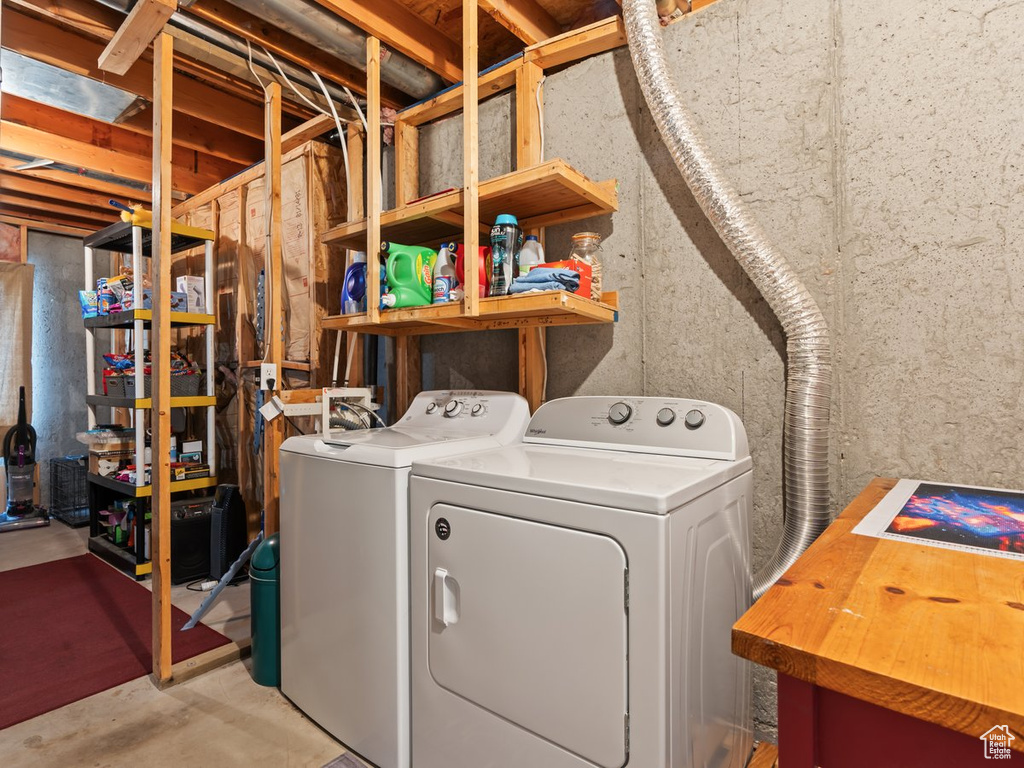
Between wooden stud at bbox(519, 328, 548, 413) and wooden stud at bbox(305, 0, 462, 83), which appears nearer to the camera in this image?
wooden stud at bbox(305, 0, 462, 83)

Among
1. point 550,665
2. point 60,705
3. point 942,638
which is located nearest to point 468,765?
point 550,665

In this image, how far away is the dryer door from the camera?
109 centimetres

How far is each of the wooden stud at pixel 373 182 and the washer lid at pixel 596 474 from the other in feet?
2.72

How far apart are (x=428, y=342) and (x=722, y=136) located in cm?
150

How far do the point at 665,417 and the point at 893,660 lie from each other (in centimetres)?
101


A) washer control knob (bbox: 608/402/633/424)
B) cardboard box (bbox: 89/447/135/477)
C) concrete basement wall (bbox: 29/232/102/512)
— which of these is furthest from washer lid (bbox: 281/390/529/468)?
concrete basement wall (bbox: 29/232/102/512)

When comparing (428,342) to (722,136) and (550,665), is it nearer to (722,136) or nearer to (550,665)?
(722,136)

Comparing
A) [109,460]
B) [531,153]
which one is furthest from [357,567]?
[109,460]

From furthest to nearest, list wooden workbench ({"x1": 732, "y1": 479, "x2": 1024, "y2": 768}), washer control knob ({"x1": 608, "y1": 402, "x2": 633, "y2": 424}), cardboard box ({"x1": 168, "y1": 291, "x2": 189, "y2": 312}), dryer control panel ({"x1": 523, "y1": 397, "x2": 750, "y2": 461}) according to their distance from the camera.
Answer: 1. cardboard box ({"x1": 168, "y1": 291, "x2": 189, "y2": 312})
2. washer control knob ({"x1": 608, "y1": 402, "x2": 633, "y2": 424})
3. dryer control panel ({"x1": 523, "y1": 397, "x2": 750, "y2": 461})
4. wooden workbench ({"x1": 732, "y1": 479, "x2": 1024, "y2": 768})

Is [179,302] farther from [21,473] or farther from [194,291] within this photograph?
[21,473]

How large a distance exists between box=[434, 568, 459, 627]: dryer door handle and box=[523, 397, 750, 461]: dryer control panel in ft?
1.89

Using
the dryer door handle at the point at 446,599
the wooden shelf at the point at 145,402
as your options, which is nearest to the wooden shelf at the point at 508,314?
the dryer door handle at the point at 446,599

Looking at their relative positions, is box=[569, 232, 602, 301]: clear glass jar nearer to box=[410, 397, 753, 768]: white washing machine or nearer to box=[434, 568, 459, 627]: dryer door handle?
box=[410, 397, 753, 768]: white washing machine

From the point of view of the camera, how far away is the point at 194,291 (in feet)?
11.0
